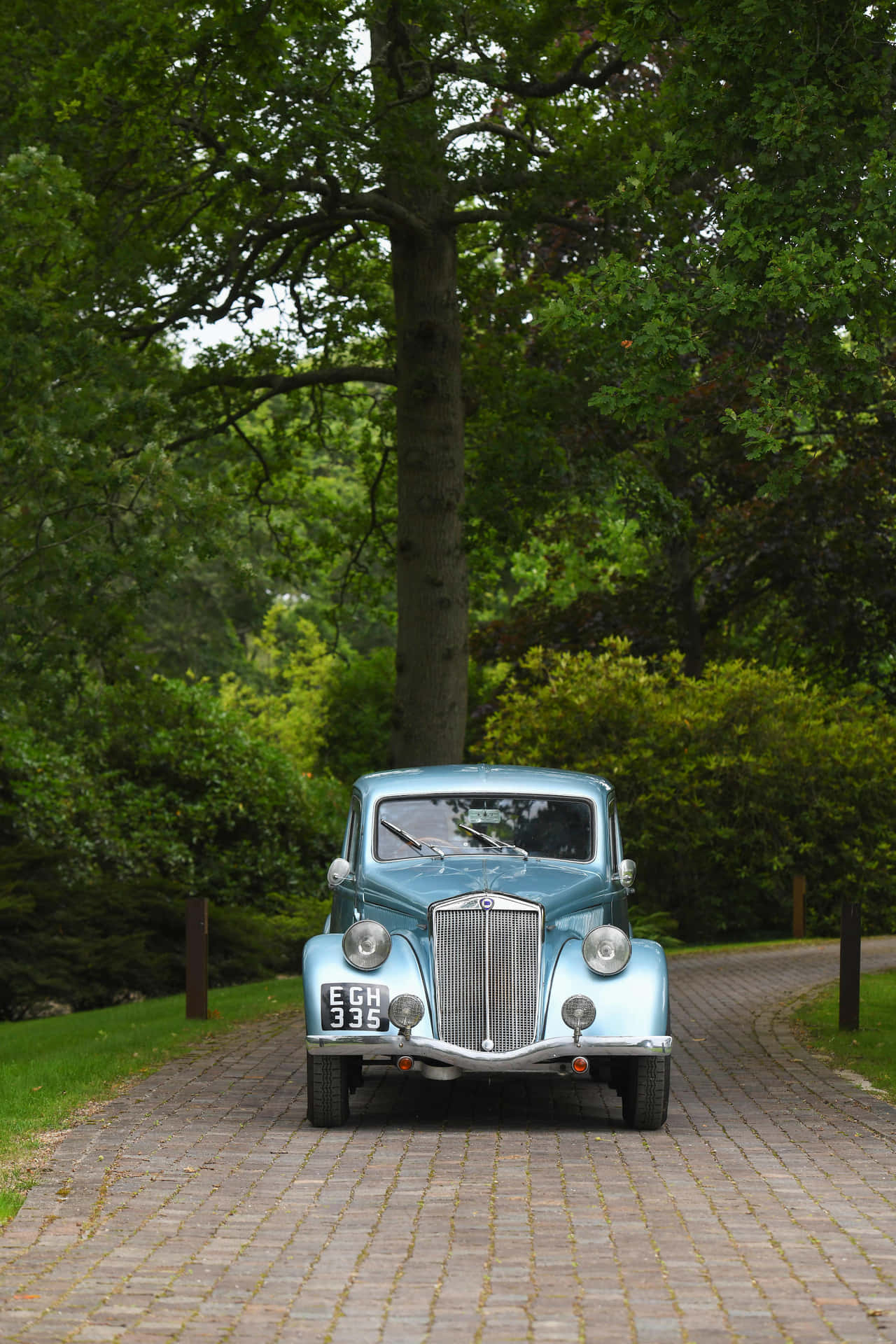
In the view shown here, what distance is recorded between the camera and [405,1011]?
8422mm

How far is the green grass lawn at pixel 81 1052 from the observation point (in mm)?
8086

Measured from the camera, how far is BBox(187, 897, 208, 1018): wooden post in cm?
1337

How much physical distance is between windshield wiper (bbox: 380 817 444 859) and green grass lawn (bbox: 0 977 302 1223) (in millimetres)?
2257

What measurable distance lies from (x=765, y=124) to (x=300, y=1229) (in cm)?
730

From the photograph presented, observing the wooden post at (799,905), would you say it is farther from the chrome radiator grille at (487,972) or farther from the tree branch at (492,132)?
the chrome radiator grille at (487,972)

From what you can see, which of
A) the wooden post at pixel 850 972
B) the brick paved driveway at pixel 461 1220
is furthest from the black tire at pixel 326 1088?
the wooden post at pixel 850 972

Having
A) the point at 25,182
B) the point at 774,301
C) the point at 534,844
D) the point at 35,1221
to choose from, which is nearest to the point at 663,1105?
the point at 534,844

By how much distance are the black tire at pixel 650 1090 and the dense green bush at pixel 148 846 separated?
8.36 meters

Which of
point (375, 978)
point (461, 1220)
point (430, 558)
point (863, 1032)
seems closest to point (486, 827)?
point (375, 978)

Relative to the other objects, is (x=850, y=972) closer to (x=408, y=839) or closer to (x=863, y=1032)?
(x=863, y=1032)

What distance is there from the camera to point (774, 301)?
10164mm

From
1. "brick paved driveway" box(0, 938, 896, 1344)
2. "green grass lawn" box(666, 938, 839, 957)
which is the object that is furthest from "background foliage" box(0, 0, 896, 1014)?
"brick paved driveway" box(0, 938, 896, 1344)

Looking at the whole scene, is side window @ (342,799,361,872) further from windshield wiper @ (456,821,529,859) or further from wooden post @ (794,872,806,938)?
wooden post @ (794,872,806,938)

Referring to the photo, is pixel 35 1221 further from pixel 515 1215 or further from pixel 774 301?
pixel 774 301
